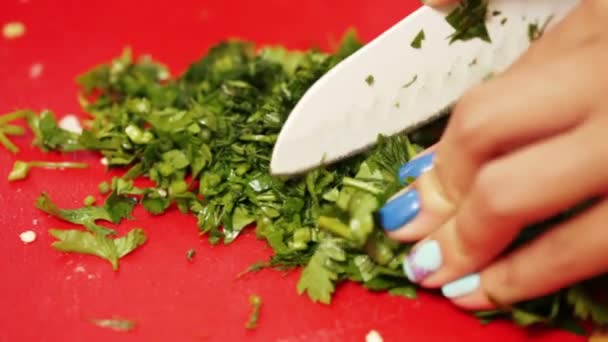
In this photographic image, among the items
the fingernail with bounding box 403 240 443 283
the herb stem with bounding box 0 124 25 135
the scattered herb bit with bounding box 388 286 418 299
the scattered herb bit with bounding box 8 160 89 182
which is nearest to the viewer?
the fingernail with bounding box 403 240 443 283

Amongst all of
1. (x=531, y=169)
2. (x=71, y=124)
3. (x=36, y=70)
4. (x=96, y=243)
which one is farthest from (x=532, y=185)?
(x=36, y=70)

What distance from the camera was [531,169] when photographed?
1104 millimetres

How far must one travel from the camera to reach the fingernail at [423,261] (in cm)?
130

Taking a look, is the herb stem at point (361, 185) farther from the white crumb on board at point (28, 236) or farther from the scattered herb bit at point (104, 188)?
the white crumb on board at point (28, 236)

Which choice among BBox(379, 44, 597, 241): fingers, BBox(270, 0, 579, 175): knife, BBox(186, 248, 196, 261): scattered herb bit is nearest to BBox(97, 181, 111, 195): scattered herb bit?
BBox(186, 248, 196, 261): scattered herb bit

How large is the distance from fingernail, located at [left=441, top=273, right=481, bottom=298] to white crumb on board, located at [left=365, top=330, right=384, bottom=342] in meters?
0.16

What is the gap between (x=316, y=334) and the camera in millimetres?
1368

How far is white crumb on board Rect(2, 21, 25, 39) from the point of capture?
6.58ft

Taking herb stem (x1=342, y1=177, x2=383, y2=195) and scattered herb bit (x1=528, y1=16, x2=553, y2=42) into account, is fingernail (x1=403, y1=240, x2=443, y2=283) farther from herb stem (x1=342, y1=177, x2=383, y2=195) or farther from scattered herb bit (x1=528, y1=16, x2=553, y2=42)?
scattered herb bit (x1=528, y1=16, x2=553, y2=42)

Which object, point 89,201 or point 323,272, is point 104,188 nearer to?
point 89,201

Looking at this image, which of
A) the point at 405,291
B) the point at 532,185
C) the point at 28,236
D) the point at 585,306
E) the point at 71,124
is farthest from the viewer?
the point at 71,124

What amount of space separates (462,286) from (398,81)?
0.45m

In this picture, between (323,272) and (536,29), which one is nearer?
(323,272)

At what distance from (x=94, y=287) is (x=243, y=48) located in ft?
2.76
